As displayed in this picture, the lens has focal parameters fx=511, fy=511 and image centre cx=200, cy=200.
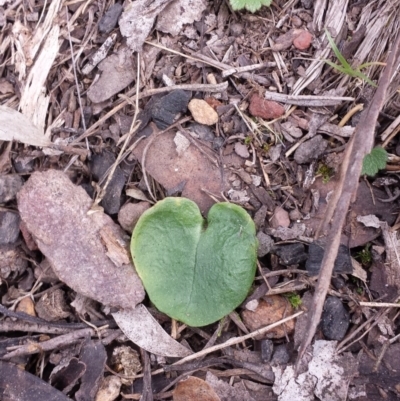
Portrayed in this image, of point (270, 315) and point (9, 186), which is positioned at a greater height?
point (9, 186)

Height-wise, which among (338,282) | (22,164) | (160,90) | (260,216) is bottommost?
(338,282)

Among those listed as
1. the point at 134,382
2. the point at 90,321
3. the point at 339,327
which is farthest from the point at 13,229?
the point at 339,327

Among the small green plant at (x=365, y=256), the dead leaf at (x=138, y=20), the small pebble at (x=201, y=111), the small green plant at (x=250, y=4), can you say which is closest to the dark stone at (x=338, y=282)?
the small green plant at (x=365, y=256)

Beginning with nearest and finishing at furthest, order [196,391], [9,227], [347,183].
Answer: [347,183] < [196,391] < [9,227]

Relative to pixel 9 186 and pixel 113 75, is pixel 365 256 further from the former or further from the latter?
pixel 9 186

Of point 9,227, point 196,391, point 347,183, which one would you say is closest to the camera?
point 347,183

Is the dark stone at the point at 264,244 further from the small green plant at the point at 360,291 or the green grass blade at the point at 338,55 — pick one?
the green grass blade at the point at 338,55

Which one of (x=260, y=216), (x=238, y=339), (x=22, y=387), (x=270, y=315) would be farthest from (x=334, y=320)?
(x=22, y=387)
